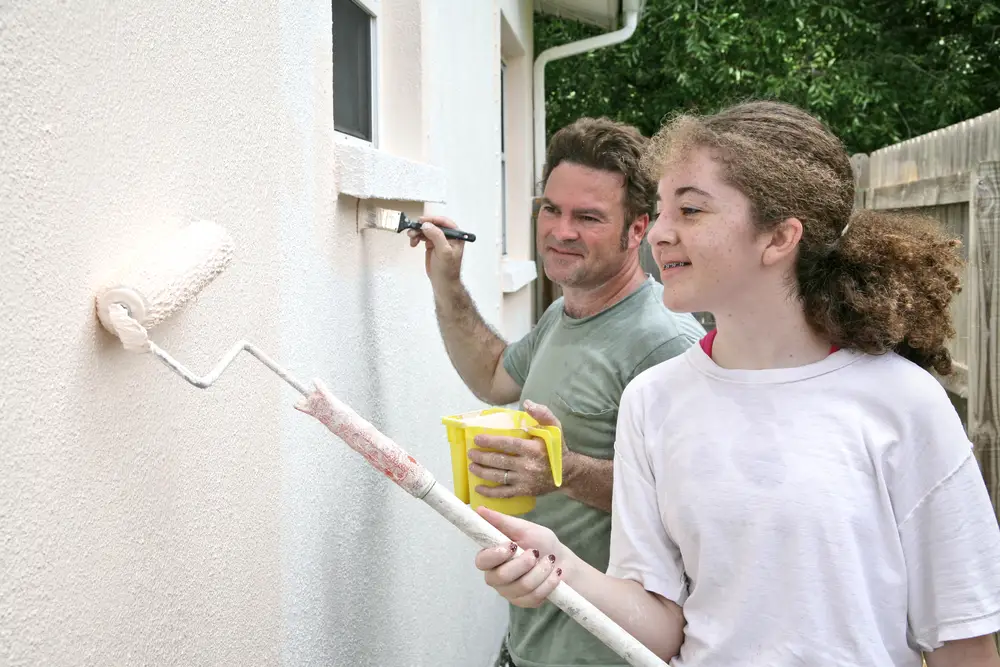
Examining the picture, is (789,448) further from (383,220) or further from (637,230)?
(383,220)

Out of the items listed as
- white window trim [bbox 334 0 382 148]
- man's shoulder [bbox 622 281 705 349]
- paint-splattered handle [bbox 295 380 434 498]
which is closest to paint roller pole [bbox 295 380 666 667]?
paint-splattered handle [bbox 295 380 434 498]

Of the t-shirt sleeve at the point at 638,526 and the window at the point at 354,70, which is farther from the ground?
the window at the point at 354,70

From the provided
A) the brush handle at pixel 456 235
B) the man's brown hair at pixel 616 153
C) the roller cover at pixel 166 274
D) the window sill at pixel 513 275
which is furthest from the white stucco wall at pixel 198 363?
the window sill at pixel 513 275

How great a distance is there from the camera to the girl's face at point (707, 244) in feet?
5.90

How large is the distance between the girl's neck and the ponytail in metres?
0.03

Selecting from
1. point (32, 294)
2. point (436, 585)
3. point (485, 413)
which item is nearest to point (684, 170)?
point (485, 413)

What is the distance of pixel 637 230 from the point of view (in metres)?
2.73

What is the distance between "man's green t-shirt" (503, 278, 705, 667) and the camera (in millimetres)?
2445

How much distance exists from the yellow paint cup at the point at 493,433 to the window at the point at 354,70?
3.29 feet

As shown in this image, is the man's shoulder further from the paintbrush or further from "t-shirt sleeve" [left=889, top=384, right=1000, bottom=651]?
"t-shirt sleeve" [left=889, top=384, right=1000, bottom=651]

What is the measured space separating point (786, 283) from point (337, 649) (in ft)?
4.39

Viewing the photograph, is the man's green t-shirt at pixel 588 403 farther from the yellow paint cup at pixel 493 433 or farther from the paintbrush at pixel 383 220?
the paintbrush at pixel 383 220

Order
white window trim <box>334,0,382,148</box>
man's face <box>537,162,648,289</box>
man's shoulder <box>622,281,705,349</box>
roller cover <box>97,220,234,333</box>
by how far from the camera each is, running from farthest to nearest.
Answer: white window trim <box>334,0,382,148</box>
man's face <box>537,162,648,289</box>
man's shoulder <box>622,281,705,349</box>
roller cover <box>97,220,234,333</box>

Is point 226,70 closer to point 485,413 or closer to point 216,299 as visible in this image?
point 216,299
